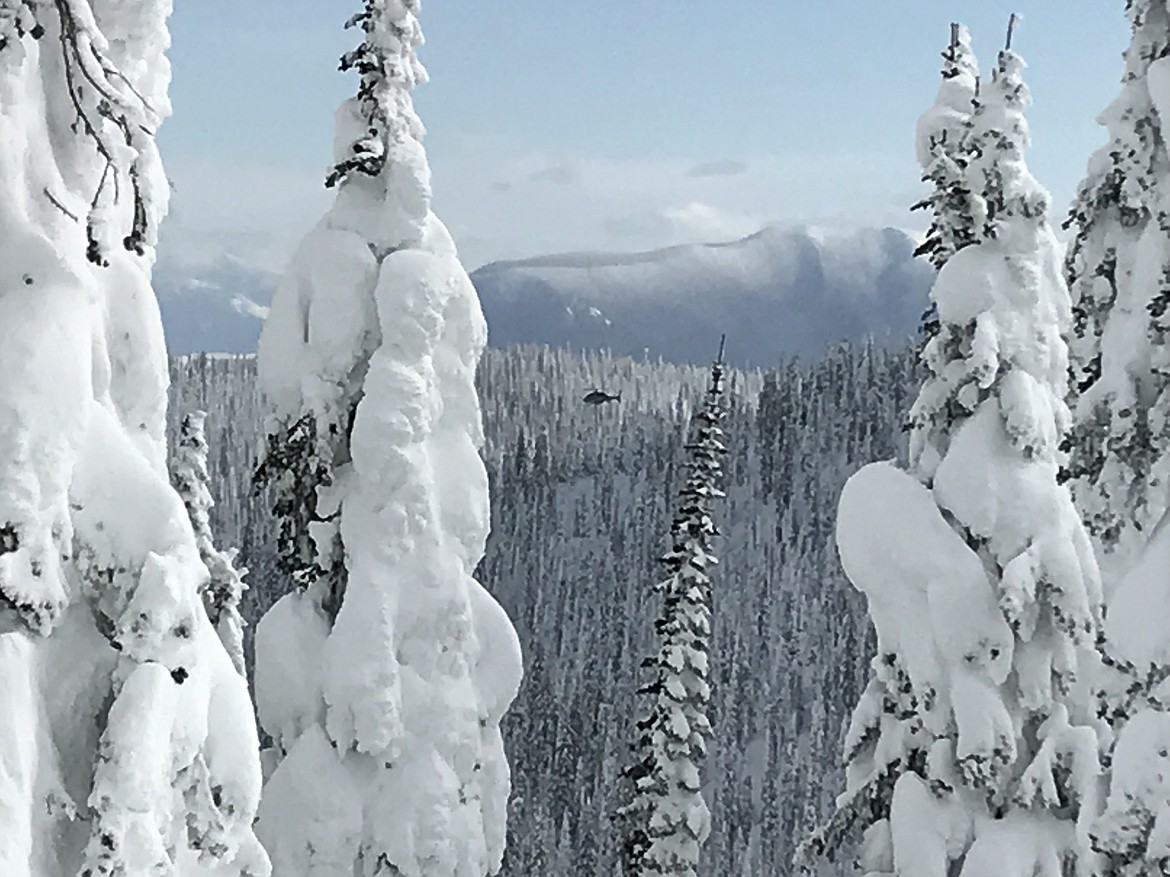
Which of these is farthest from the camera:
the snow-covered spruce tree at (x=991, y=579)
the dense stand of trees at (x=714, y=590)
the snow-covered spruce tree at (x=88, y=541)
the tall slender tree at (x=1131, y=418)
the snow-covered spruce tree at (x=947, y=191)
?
the dense stand of trees at (x=714, y=590)

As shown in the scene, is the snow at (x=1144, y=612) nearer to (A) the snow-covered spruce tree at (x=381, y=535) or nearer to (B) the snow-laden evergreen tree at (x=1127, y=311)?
(B) the snow-laden evergreen tree at (x=1127, y=311)

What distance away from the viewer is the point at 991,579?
10.9 metres

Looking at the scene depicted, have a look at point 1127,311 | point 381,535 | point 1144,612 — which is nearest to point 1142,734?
point 1144,612

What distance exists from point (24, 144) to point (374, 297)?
25.3 feet

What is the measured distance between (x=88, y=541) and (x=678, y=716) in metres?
22.1

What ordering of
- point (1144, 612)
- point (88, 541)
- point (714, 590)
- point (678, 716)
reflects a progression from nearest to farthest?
point (88, 541), point (1144, 612), point (678, 716), point (714, 590)

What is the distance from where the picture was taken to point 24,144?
420 centimetres

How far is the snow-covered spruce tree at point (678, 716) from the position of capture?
81.7 ft

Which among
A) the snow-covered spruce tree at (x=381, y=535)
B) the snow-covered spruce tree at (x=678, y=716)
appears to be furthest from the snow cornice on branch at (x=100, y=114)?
the snow-covered spruce tree at (x=678, y=716)

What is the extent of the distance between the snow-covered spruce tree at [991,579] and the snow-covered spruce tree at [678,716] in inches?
529

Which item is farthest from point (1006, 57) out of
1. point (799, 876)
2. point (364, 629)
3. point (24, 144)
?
point (799, 876)

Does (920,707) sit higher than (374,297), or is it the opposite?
(374,297)

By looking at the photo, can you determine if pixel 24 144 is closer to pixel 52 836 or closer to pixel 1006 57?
pixel 52 836

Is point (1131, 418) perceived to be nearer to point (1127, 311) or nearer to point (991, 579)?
point (1127, 311)
